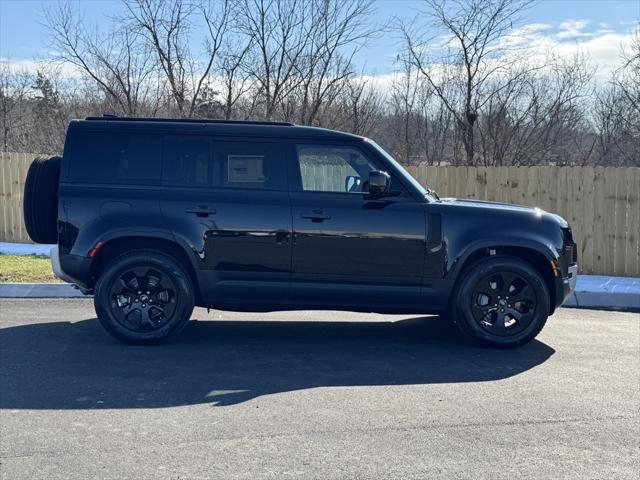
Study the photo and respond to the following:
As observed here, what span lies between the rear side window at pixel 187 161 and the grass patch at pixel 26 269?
393cm

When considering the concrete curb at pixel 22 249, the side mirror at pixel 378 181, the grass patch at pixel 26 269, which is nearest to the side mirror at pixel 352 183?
the side mirror at pixel 378 181

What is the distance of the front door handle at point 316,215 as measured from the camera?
6.59 m

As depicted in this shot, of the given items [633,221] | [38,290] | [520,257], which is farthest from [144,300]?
[633,221]

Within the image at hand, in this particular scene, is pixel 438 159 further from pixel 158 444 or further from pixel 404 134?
pixel 158 444

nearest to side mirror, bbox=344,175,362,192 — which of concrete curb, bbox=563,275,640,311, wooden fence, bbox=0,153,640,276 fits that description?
concrete curb, bbox=563,275,640,311

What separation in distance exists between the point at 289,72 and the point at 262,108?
1081 millimetres

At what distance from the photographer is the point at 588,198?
38.4 feet

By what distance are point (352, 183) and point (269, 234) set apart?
0.95 m

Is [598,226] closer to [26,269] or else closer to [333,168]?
[333,168]

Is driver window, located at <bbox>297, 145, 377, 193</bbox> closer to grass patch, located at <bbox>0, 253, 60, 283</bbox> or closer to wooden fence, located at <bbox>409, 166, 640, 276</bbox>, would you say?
grass patch, located at <bbox>0, 253, 60, 283</bbox>

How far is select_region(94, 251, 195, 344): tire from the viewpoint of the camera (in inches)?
260

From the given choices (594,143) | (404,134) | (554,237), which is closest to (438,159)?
(404,134)

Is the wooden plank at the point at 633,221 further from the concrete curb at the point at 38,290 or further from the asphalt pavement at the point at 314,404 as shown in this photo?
the concrete curb at the point at 38,290

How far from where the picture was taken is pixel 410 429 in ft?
15.0
